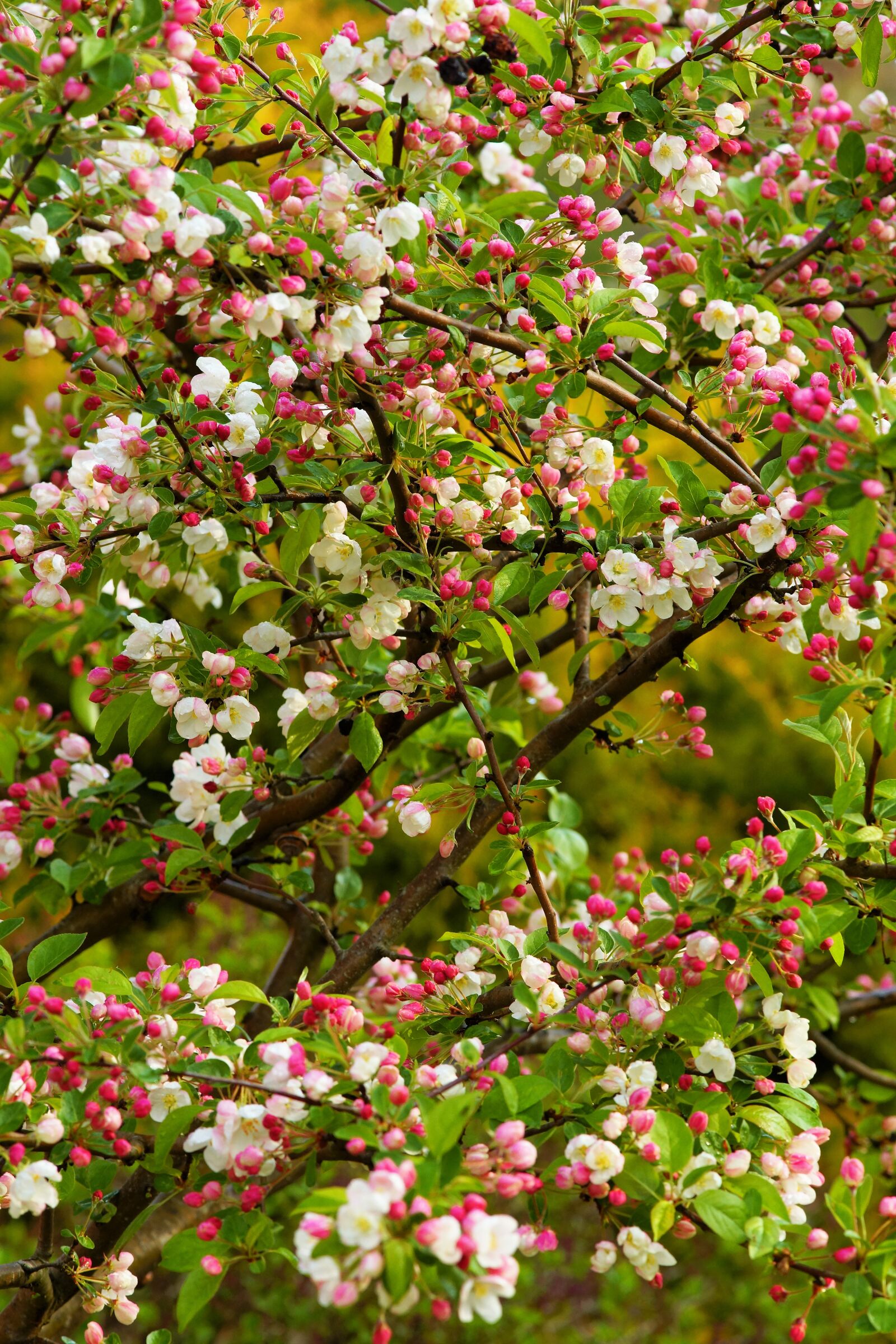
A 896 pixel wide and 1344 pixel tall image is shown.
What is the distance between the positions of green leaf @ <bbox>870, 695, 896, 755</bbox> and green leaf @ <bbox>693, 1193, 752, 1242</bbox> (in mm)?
493

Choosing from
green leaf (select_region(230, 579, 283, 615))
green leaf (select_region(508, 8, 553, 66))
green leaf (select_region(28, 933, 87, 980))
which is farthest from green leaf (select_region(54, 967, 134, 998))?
green leaf (select_region(508, 8, 553, 66))

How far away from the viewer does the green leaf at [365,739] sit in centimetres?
164

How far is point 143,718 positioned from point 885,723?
0.91m

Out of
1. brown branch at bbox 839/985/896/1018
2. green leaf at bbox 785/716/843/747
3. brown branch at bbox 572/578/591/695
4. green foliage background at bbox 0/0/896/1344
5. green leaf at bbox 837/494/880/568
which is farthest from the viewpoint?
green foliage background at bbox 0/0/896/1344

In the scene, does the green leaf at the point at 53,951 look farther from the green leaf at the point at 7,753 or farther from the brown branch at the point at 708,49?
the brown branch at the point at 708,49

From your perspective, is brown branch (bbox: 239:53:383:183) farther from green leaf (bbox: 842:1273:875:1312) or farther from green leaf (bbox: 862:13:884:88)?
green leaf (bbox: 842:1273:875:1312)

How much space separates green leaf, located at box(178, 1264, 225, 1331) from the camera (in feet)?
4.06

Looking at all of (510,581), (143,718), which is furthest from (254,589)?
(510,581)

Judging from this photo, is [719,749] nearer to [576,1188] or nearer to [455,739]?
[455,739]

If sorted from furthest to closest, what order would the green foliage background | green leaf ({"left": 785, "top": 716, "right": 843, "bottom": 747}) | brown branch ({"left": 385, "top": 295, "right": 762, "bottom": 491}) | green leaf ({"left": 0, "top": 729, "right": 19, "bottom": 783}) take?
the green foliage background → green leaf ({"left": 0, "top": 729, "right": 19, "bottom": 783}) → green leaf ({"left": 785, "top": 716, "right": 843, "bottom": 747}) → brown branch ({"left": 385, "top": 295, "right": 762, "bottom": 491})

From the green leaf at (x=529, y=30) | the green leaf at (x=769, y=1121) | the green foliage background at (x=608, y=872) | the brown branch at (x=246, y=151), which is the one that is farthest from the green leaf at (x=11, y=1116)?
the green foliage background at (x=608, y=872)

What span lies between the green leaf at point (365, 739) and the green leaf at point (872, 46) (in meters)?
1.20

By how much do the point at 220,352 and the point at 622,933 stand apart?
975 mm

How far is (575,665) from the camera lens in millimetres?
1891
